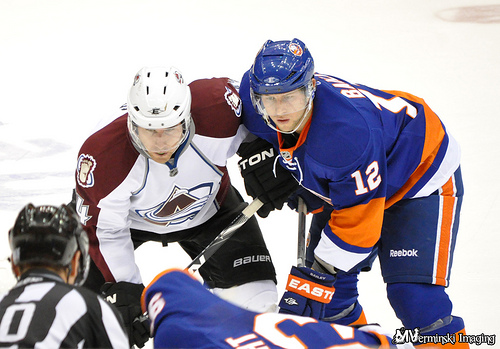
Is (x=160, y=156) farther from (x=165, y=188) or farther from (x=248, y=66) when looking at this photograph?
(x=248, y=66)

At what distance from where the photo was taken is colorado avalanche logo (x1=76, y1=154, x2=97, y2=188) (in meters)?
2.67

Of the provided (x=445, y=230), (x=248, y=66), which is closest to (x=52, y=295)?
(x=445, y=230)

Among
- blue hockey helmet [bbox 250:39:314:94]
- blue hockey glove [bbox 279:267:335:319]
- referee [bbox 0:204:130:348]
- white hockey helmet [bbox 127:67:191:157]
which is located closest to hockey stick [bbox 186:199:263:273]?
blue hockey glove [bbox 279:267:335:319]

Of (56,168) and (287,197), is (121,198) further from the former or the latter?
(56,168)

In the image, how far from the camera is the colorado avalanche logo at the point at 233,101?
9.23ft

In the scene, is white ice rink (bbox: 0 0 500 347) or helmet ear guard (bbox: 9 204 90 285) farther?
white ice rink (bbox: 0 0 500 347)

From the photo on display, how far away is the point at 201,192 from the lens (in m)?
2.95

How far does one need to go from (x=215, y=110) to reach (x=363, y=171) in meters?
0.65

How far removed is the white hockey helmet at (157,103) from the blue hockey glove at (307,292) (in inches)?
26.4

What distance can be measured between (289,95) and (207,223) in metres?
0.85

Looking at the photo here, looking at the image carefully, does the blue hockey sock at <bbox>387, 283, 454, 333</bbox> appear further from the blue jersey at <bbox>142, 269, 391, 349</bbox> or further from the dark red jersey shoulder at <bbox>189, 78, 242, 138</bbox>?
the blue jersey at <bbox>142, 269, 391, 349</bbox>

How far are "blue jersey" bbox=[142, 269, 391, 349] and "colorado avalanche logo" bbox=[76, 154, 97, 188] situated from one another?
126cm

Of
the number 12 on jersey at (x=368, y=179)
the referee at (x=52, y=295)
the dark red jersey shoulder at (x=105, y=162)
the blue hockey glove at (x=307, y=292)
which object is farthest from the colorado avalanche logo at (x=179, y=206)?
the referee at (x=52, y=295)

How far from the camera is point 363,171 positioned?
2.47 meters
